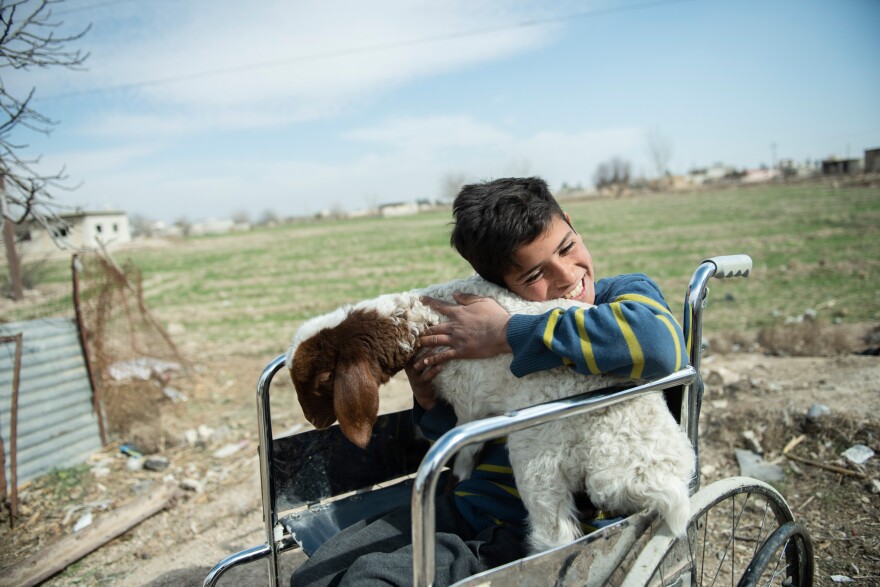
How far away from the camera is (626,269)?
519 inches

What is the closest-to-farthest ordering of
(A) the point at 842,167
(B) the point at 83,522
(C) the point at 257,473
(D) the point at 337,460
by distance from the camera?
1. (D) the point at 337,460
2. (B) the point at 83,522
3. (C) the point at 257,473
4. (A) the point at 842,167

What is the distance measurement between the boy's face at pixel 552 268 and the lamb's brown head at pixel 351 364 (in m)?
0.41

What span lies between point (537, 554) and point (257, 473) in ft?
11.8

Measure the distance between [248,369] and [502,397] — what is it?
6242 millimetres

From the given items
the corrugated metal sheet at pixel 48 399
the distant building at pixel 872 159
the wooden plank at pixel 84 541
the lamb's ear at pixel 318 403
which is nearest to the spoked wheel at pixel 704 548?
the lamb's ear at pixel 318 403

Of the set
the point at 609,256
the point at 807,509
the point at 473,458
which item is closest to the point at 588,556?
the point at 473,458

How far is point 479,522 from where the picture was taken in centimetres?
180

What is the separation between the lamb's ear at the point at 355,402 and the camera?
1.58 m

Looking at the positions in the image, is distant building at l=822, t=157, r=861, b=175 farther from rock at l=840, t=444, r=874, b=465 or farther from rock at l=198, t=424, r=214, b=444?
rock at l=198, t=424, r=214, b=444

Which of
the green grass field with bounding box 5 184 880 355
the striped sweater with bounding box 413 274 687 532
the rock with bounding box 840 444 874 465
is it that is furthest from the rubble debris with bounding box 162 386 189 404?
the rock with bounding box 840 444 874 465

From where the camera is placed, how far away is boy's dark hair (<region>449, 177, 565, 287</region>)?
1.72 meters

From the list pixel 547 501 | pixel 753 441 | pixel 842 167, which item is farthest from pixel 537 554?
pixel 842 167

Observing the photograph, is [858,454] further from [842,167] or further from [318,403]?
[842,167]

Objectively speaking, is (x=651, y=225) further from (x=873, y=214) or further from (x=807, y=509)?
(x=807, y=509)
